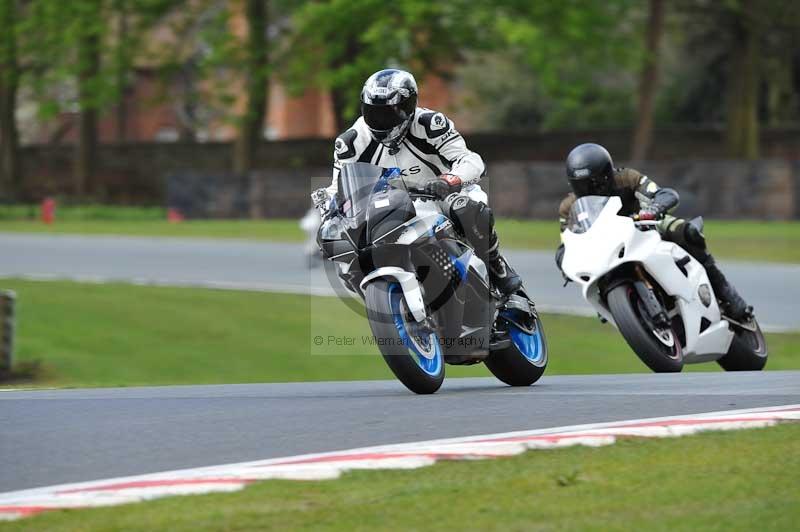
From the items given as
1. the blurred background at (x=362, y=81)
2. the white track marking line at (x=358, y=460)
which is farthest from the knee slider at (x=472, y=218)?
the blurred background at (x=362, y=81)

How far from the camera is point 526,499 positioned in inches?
195

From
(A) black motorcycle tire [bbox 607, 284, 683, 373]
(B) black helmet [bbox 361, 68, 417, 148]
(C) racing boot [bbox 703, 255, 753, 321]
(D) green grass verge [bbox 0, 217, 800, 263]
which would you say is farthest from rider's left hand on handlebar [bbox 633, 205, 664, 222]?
(D) green grass verge [bbox 0, 217, 800, 263]

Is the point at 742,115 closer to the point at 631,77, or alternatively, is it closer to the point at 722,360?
the point at 631,77

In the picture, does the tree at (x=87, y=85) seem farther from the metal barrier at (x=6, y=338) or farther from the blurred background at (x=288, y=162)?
the metal barrier at (x=6, y=338)

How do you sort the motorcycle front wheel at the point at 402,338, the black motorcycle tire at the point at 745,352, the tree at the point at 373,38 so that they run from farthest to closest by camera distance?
the tree at the point at 373,38, the black motorcycle tire at the point at 745,352, the motorcycle front wheel at the point at 402,338

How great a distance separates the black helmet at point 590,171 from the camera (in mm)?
10125

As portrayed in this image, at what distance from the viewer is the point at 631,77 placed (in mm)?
55344

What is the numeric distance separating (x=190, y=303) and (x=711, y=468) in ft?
40.2

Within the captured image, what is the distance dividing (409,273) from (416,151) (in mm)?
1000

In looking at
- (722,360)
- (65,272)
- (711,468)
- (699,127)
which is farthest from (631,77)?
(711,468)

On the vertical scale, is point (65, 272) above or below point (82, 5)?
below

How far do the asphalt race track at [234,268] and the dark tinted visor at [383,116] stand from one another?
27.2 ft

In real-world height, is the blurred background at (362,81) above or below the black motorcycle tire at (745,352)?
above

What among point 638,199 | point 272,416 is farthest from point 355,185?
point 638,199
